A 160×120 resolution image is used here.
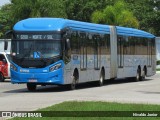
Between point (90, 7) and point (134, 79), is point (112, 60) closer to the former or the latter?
point (134, 79)

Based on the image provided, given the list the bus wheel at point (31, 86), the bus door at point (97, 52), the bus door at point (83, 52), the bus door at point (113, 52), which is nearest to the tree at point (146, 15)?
the bus door at point (113, 52)

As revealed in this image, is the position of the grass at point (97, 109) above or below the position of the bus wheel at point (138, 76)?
above

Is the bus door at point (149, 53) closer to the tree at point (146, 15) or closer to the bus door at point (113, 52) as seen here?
the bus door at point (113, 52)

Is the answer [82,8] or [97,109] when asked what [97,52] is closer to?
[97,109]

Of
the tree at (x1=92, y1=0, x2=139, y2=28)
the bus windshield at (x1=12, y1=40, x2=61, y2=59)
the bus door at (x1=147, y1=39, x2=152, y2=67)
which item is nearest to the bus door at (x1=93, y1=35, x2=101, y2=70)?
the bus windshield at (x1=12, y1=40, x2=61, y2=59)

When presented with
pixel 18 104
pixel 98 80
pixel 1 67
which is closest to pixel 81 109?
pixel 18 104

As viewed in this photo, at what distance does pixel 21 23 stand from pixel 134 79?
14.2m

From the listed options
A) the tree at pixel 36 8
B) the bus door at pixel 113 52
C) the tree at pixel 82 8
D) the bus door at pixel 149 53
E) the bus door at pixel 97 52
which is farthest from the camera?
the tree at pixel 82 8

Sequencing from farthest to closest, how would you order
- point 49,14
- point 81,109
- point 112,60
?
point 49,14
point 112,60
point 81,109

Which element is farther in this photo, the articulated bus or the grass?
the articulated bus

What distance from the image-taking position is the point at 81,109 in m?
15.0

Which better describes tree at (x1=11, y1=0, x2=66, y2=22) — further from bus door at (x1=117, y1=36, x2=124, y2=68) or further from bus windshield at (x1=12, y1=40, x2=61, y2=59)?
bus windshield at (x1=12, y1=40, x2=61, y2=59)

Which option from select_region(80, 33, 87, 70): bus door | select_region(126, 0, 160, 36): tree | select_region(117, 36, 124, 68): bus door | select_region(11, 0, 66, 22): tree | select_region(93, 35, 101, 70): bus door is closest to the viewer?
select_region(80, 33, 87, 70): bus door

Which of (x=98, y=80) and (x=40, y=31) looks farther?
(x=98, y=80)
